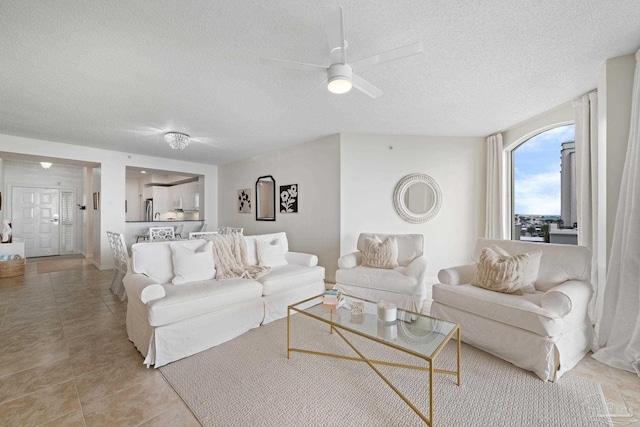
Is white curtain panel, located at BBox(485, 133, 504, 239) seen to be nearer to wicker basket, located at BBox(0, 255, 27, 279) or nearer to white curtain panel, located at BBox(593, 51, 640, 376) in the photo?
white curtain panel, located at BBox(593, 51, 640, 376)

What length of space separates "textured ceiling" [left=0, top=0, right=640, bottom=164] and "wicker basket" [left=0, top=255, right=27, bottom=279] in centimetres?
264

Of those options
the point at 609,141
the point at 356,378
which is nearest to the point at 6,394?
the point at 356,378

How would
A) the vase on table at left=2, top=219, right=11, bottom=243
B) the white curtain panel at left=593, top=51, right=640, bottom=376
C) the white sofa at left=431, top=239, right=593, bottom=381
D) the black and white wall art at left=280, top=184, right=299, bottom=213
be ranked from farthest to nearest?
the black and white wall art at left=280, top=184, right=299, bottom=213
the vase on table at left=2, top=219, right=11, bottom=243
the white curtain panel at left=593, top=51, right=640, bottom=376
the white sofa at left=431, top=239, right=593, bottom=381

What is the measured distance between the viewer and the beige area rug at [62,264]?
5.51 meters

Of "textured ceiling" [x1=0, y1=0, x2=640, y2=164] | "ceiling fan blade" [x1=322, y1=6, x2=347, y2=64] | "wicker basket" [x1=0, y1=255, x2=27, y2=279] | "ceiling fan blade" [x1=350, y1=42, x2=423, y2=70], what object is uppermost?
"textured ceiling" [x1=0, y1=0, x2=640, y2=164]

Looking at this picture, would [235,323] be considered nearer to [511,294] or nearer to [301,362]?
[301,362]

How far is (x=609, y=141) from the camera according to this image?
2.39m

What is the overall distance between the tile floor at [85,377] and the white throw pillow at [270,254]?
1.58 meters

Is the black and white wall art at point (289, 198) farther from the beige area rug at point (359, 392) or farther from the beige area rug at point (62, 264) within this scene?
the beige area rug at point (62, 264)

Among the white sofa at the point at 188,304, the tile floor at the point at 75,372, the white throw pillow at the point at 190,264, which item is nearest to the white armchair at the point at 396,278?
the white sofa at the point at 188,304

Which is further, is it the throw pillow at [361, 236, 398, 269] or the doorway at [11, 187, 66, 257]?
the doorway at [11, 187, 66, 257]

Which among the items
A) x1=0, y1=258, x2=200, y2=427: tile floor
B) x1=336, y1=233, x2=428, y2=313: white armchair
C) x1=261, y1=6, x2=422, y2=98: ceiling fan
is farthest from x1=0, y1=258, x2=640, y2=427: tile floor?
x1=261, y1=6, x2=422, y2=98: ceiling fan

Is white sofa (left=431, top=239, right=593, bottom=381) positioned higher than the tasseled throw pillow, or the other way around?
the tasseled throw pillow

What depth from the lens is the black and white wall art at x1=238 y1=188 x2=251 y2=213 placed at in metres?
6.48
